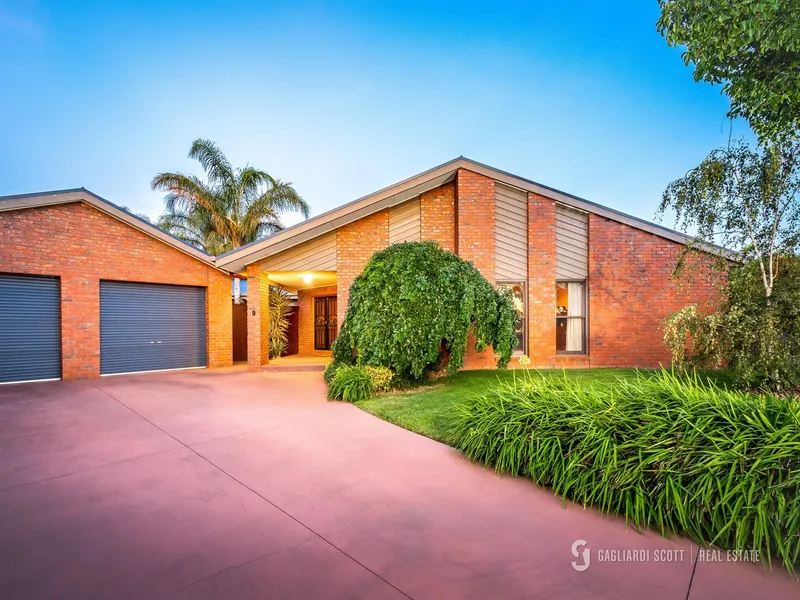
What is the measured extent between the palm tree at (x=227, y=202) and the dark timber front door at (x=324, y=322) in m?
6.39

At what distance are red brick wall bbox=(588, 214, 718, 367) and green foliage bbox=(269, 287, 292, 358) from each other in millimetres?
10340

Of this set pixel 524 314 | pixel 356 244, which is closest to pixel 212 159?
pixel 356 244

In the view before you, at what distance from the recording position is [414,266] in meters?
7.20

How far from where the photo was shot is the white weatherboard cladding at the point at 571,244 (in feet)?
33.2

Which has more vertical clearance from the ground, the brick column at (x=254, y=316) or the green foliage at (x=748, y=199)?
the green foliage at (x=748, y=199)

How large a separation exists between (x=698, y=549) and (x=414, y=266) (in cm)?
556

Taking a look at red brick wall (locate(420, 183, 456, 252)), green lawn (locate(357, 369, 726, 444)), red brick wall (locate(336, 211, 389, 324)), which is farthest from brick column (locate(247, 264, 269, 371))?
green lawn (locate(357, 369, 726, 444))

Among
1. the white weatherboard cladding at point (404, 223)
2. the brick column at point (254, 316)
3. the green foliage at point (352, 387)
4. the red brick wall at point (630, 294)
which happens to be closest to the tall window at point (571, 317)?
the red brick wall at point (630, 294)

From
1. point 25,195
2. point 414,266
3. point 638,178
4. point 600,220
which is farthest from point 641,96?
point 25,195

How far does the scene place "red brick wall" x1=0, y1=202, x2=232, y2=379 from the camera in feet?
27.6

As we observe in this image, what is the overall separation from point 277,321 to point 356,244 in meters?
4.89

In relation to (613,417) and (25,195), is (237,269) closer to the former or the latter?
(25,195)

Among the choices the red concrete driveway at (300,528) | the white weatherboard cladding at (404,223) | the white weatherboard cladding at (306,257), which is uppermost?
the white weatherboard cladding at (404,223)

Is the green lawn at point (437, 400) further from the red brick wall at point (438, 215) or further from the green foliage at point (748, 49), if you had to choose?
the green foliage at point (748, 49)
